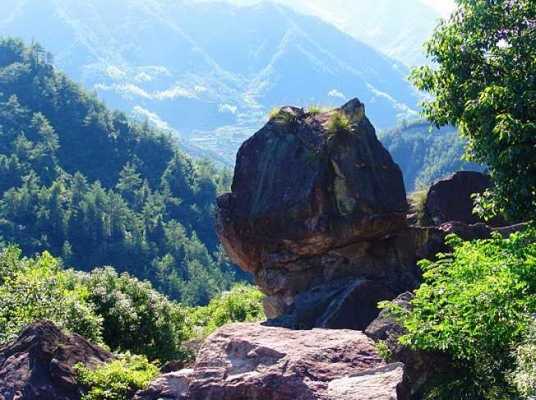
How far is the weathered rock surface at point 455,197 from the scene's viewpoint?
25688 mm

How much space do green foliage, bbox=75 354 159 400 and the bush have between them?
806 centimetres

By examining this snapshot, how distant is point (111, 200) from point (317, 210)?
146m

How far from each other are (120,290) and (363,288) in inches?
371

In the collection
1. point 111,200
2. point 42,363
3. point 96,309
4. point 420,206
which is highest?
point 111,200

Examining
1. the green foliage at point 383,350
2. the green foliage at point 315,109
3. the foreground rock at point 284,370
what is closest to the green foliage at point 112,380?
the foreground rock at point 284,370

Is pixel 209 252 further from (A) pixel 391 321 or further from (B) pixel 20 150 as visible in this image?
(A) pixel 391 321

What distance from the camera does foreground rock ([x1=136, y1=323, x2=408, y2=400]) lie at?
11383 millimetres

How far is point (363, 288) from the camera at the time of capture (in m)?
18.6

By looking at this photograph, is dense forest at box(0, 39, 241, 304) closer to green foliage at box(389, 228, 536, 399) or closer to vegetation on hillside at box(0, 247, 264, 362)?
vegetation on hillside at box(0, 247, 264, 362)

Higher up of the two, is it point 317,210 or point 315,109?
point 315,109

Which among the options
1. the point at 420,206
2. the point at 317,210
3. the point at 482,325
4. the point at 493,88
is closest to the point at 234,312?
the point at 420,206

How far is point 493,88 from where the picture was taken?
13.0 meters

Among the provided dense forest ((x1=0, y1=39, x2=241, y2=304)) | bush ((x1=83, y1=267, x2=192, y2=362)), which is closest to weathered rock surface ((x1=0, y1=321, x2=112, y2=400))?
bush ((x1=83, y1=267, x2=192, y2=362))

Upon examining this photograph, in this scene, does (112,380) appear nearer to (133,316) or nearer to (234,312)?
(133,316)
